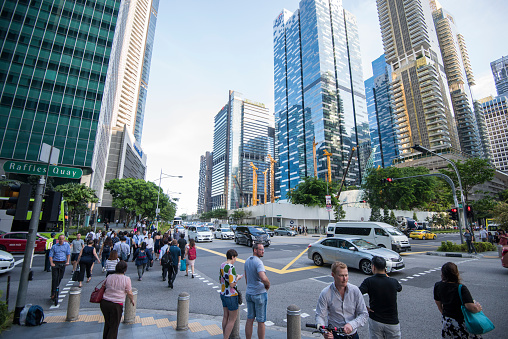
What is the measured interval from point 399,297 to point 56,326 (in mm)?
9282

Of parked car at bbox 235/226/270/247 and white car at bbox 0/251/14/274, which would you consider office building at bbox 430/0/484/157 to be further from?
white car at bbox 0/251/14/274

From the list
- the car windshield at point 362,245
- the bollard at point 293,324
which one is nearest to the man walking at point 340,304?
the bollard at point 293,324

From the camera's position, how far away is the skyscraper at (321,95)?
4299 inches

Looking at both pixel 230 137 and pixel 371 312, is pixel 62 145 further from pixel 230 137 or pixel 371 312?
pixel 230 137

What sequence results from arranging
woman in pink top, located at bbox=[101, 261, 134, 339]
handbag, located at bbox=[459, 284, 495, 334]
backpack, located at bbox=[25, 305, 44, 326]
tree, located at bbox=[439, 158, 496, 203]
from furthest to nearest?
tree, located at bbox=[439, 158, 496, 203]
backpack, located at bbox=[25, 305, 44, 326]
woman in pink top, located at bbox=[101, 261, 134, 339]
handbag, located at bbox=[459, 284, 495, 334]

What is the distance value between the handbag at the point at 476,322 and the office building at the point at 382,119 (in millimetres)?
140162

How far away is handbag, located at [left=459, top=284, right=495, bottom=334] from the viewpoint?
111 inches

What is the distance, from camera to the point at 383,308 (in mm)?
3256

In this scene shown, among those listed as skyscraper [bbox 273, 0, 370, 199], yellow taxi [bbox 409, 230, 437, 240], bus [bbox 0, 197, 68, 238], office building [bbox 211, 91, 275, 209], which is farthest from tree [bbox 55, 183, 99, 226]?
office building [bbox 211, 91, 275, 209]

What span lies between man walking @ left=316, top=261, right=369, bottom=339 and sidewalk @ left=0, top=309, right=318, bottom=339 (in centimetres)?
220

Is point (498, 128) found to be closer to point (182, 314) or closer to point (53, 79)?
point (182, 314)

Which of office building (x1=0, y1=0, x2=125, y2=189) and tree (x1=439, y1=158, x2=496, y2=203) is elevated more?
office building (x1=0, y1=0, x2=125, y2=189)

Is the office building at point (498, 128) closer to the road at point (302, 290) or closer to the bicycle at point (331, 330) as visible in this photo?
the road at point (302, 290)

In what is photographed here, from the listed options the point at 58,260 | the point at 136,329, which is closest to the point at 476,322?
the point at 136,329
